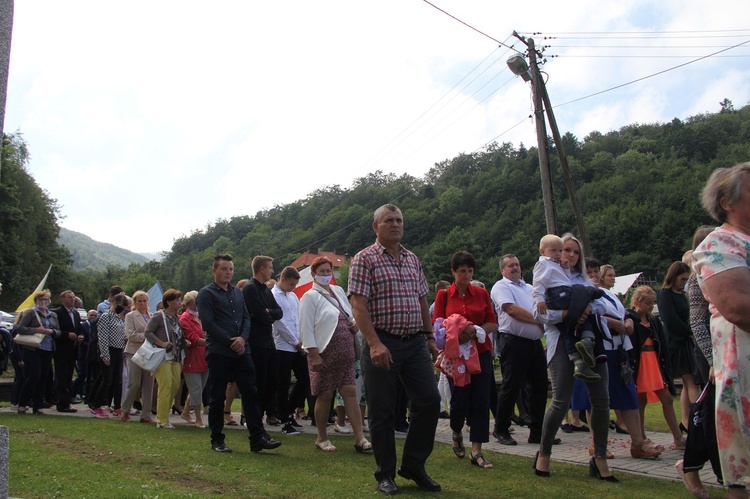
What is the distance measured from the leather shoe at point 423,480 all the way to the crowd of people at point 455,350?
11 mm

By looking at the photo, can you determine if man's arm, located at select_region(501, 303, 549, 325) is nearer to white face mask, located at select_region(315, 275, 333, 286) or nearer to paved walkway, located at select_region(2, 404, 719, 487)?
paved walkway, located at select_region(2, 404, 719, 487)

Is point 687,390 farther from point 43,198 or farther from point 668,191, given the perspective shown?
point 668,191

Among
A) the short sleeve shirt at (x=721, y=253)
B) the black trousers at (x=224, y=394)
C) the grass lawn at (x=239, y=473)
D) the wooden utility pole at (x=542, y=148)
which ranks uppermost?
the wooden utility pole at (x=542, y=148)

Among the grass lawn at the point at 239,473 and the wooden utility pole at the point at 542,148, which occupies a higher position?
the wooden utility pole at the point at 542,148

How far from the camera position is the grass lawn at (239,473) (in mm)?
4926

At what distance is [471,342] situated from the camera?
Result: 667 cm

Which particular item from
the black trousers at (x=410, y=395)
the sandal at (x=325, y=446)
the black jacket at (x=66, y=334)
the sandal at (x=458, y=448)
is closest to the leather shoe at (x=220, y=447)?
the sandal at (x=325, y=446)

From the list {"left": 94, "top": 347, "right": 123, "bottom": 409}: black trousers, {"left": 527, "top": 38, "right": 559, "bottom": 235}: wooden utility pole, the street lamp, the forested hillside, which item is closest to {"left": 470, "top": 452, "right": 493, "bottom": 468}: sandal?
{"left": 94, "top": 347, "right": 123, "bottom": 409}: black trousers

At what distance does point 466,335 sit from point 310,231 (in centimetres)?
5779

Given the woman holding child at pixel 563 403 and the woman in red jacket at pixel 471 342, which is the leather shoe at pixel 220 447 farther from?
the woman holding child at pixel 563 403

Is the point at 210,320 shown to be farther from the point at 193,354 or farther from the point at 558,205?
the point at 558,205

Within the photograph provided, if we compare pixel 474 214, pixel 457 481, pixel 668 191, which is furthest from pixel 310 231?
pixel 457 481

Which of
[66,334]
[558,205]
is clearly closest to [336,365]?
[66,334]

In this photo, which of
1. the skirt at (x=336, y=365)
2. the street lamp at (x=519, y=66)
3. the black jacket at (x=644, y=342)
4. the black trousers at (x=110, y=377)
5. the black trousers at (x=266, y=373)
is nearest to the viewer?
the skirt at (x=336, y=365)
